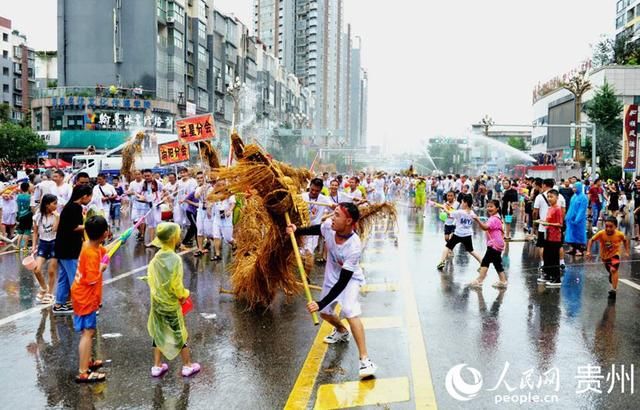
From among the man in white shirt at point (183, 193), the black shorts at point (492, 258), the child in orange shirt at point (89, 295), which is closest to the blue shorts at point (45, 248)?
the child in orange shirt at point (89, 295)

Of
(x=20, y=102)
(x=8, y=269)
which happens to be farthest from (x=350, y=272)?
(x=20, y=102)

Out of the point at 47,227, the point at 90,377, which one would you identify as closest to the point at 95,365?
the point at 90,377

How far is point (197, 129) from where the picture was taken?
1384 centimetres

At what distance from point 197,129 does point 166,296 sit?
9.02 m

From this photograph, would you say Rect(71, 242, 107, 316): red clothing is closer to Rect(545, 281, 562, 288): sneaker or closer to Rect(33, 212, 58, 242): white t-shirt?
Rect(33, 212, 58, 242): white t-shirt

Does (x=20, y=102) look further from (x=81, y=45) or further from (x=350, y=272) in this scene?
(x=350, y=272)

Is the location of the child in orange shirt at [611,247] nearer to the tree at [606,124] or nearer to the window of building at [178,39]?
the tree at [606,124]

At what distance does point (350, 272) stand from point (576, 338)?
9.29 ft

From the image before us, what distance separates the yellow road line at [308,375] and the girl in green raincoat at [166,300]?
101 centimetres

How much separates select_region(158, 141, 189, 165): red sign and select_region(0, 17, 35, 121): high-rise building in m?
74.5

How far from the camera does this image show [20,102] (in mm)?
84250

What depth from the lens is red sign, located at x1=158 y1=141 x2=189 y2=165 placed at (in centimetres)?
1616

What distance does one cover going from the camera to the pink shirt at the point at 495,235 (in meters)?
9.39

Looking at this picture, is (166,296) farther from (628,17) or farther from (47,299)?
(628,17)
